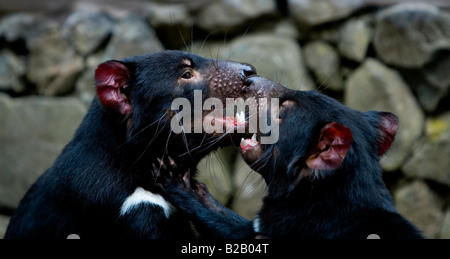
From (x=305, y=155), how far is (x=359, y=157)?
0.64 ft

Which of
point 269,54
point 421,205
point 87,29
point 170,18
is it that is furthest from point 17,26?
point 421,205

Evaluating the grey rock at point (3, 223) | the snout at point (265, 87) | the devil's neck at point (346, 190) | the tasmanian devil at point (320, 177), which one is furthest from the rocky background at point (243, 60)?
the devil's neck at point (346, 190)

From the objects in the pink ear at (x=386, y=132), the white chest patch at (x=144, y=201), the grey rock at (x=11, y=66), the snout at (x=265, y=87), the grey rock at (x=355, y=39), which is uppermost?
the grey rock at (x=355, y=39)

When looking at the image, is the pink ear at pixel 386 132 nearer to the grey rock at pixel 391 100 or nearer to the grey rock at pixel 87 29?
the grey rock at pixel 391 100

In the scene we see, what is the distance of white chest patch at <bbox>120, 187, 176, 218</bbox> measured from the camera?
2.62 metres

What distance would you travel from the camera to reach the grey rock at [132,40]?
4742 mm

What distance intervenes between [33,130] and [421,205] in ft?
9.72

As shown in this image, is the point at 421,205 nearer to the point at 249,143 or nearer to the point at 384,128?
the point at 384,128

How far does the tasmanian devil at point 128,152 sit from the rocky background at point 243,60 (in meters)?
1.89

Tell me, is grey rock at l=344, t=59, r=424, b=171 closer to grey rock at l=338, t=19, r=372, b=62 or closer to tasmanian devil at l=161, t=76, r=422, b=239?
grey rock at l=338, t=19, r=372, b=62

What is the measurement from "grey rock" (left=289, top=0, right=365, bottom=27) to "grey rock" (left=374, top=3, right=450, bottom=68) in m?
0.21
